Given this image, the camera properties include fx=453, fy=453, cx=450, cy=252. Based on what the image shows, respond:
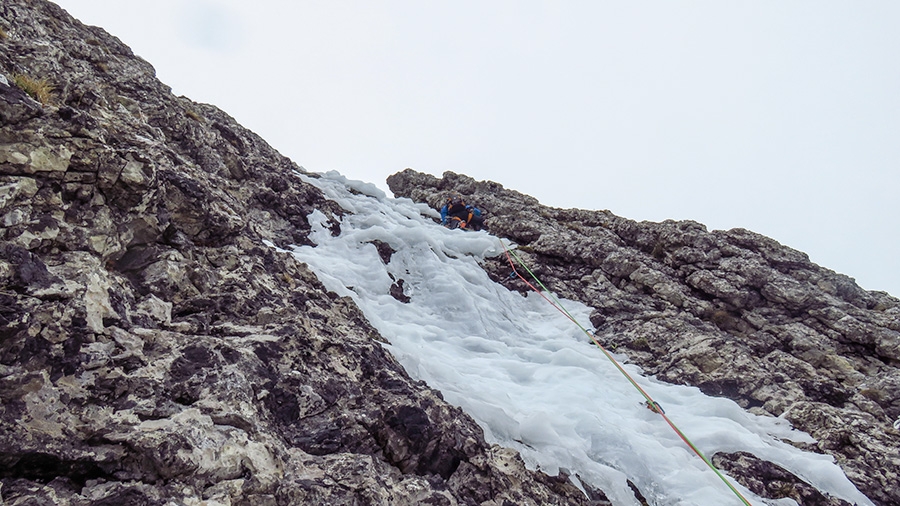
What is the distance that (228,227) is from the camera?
20.1ft

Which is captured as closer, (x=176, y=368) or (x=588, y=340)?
(x=176, y=368)

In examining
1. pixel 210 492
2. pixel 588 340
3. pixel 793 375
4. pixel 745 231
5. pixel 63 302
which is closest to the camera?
pixel 210 492

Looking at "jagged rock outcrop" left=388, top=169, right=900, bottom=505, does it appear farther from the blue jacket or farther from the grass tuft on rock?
the grass tuft on rock

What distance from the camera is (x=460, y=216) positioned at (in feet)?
60.3

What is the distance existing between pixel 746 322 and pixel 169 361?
42.2 ft

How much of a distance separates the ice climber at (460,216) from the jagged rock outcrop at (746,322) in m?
0.78

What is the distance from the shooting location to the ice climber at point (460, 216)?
58.1 ft

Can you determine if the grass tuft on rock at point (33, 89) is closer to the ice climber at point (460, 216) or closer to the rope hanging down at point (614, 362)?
the rope hanging down at point (614, 362)

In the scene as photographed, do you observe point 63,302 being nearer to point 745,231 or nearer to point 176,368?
point 176,368

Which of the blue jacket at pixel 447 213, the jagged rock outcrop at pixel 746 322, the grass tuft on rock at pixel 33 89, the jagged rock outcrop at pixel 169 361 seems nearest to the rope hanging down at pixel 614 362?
the jagged rock outcrop at pixel 746 322

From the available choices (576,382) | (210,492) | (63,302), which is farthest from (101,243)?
(576,382)

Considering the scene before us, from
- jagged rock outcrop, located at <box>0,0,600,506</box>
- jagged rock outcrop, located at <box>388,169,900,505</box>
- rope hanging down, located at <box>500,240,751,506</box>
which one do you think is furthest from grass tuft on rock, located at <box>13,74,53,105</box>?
jagged rock outcrop, located at <box>388,169,900,505</box>

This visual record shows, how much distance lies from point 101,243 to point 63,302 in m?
1.06

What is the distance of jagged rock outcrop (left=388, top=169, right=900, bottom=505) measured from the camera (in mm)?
7875
